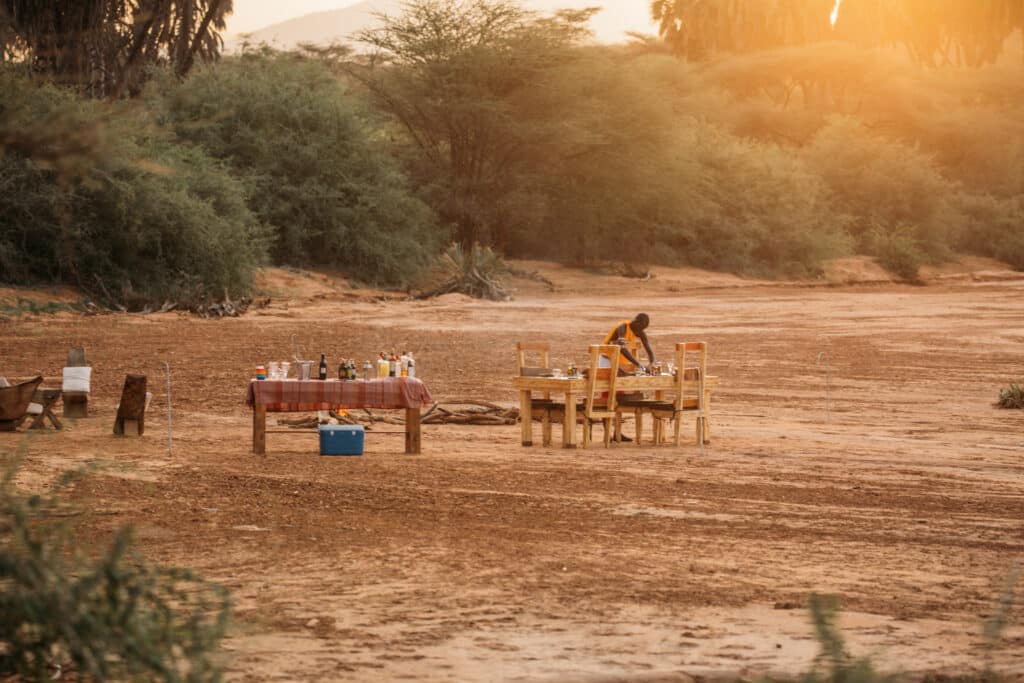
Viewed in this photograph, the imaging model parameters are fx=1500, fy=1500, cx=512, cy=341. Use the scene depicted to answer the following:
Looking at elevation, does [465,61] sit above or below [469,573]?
above

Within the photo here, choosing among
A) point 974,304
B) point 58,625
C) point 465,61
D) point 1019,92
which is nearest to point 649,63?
point 465,61

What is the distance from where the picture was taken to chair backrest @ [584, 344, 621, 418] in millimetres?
14594

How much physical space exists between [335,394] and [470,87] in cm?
3906

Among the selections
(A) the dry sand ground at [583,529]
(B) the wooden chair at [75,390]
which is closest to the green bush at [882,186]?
(A) the dry sand ground at [583,529]

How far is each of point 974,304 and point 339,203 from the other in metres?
19.4

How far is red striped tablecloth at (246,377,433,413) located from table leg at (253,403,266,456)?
82 millimetres

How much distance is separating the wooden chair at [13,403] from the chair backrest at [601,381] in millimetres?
5402

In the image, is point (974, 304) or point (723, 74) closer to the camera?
point (974, 304)

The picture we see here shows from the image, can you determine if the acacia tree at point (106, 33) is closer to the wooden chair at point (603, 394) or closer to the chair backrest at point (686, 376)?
the wooden chair at point (603, 394)

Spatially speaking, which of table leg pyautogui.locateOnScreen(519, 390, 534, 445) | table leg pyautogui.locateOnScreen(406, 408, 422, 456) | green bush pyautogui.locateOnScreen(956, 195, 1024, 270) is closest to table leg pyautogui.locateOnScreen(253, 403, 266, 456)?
table leg pyautogui.locateOnScreen(406, 408, 422, 456)

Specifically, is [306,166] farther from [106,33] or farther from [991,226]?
[991,226]

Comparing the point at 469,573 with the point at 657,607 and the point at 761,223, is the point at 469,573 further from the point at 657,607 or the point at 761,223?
the point at 761,223

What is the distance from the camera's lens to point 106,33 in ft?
117

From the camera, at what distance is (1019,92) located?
82.8 metres
